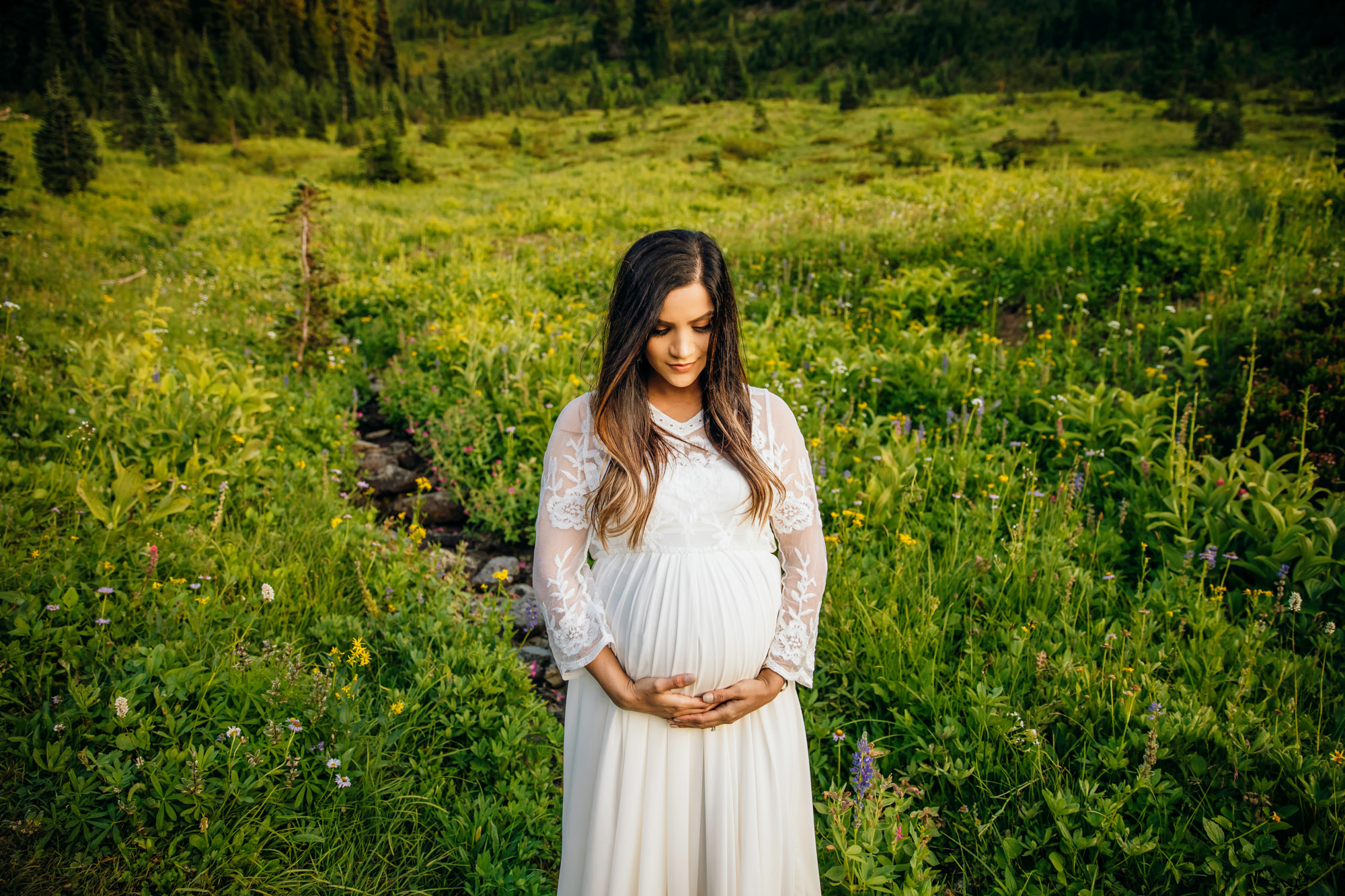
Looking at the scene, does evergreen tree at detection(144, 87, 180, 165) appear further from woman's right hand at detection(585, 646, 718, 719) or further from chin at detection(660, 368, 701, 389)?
woman's right hand at detection(585, 646, 718, 719)

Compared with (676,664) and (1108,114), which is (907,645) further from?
(1108,114)

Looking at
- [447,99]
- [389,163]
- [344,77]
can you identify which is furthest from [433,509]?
[344,77]

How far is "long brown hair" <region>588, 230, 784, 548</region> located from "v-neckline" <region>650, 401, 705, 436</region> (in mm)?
28

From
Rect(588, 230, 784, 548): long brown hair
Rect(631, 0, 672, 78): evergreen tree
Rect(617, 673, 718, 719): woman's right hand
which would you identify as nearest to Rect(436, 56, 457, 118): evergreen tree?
Rect(631, 0, 672, 78): evergreen tree

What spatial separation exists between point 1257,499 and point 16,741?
6013 mm

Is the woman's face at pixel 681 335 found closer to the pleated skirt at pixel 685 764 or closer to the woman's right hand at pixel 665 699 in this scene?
the pleated skirt at pixel 685 764

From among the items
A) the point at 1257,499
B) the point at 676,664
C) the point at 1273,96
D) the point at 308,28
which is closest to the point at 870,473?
the point at 1257,499

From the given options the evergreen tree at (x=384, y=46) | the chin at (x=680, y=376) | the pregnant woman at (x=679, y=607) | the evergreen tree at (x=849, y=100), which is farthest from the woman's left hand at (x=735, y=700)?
the evergreen tree at (x=384, y=46)

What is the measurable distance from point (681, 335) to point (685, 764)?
4.01ft

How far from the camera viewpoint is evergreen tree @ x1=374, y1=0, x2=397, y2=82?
6369 cm

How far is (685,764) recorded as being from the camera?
184 cm

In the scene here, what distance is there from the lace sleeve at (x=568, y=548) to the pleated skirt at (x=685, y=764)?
0.08 meters

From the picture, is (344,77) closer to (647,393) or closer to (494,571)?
(494,571)

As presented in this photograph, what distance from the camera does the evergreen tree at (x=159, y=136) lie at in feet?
87.3
